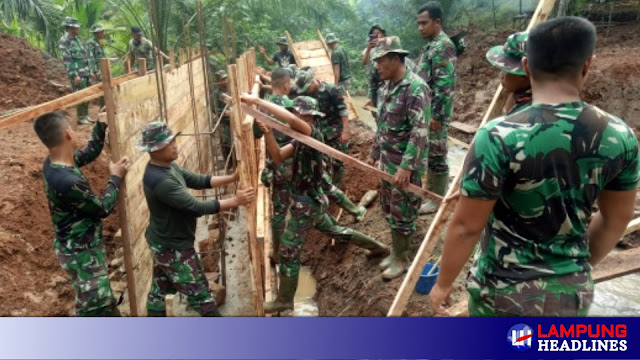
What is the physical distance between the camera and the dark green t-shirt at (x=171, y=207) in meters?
3.44

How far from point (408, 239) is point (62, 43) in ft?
27.2

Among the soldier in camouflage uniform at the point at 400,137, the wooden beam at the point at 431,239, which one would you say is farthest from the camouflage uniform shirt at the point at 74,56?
the wooden beam at the point at 431,239

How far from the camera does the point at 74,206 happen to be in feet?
11.1

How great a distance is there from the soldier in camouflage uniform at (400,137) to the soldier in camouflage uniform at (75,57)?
23.2ft

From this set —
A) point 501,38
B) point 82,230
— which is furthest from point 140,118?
point 501,38

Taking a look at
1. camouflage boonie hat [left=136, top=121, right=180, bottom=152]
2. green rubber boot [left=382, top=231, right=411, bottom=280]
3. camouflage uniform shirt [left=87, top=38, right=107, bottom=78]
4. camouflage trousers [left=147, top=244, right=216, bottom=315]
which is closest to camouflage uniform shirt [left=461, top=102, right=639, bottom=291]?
camouflage boonie hat [left=136, top=121, right=180, bottom=152]

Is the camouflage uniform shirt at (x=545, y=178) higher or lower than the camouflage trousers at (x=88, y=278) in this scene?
higher

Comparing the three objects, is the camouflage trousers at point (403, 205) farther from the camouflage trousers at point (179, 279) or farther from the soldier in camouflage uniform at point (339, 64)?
the soldier in camouflage uniform at point (339, 64)

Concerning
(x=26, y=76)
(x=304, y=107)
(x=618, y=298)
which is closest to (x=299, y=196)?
(x=304, y=107)

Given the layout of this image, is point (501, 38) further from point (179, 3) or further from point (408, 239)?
point (408, 239)

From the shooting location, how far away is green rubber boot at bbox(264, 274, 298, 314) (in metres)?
4.48

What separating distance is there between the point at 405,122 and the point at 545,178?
2.64 metres

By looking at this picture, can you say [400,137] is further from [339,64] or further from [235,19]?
[235,19]

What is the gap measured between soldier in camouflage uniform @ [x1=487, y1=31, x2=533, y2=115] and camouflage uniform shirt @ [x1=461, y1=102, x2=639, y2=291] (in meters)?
0.53
